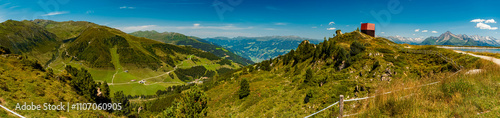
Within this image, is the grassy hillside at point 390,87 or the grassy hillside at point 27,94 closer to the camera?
the grassy hillside at point 390,87

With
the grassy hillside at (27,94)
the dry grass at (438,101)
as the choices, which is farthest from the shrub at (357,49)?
the grassy hillside at (27,94)

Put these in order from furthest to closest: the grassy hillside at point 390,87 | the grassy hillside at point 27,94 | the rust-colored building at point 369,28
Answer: the rust-colored building at point 369,28 → the grassy hillside at point 27,94 → the grassy hillside at point 390,87

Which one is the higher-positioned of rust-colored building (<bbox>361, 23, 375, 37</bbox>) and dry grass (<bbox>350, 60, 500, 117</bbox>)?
rust-colored building (<bbox>361, 23, 375, 37</bbox>)

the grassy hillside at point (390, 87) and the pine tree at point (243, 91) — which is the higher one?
the grassy hillside at point (390, 87)

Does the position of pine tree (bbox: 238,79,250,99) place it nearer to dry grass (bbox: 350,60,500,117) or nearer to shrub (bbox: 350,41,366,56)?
shrub (bbox: 350,41,366,56)

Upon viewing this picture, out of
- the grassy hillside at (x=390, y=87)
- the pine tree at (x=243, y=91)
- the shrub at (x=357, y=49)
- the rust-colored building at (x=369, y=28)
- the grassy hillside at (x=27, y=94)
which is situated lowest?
the pine tree at (x=243, y=91)

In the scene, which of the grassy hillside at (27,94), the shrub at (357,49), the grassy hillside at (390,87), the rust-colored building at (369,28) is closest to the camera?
the grassy hillside at (390,87)

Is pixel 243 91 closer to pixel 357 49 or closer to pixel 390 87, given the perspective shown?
pixel 357 49

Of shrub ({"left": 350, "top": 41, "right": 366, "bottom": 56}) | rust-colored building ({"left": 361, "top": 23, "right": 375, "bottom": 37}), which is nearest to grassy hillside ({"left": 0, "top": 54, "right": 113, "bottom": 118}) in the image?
shrub ({"left": 350, "top": 41, "right": 366, "bottom": 56})

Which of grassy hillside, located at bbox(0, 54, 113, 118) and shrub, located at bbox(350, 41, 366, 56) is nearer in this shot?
grassy hillside, located at bbox(0, 54, 113, 118)

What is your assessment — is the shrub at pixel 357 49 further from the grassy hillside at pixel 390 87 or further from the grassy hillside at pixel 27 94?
the grassy hillside at pixel 27 94

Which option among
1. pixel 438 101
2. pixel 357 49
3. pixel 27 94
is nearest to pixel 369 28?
pixel 357 49

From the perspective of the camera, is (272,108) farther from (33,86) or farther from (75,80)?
(75,80)

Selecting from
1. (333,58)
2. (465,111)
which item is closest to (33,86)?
(465,111)
